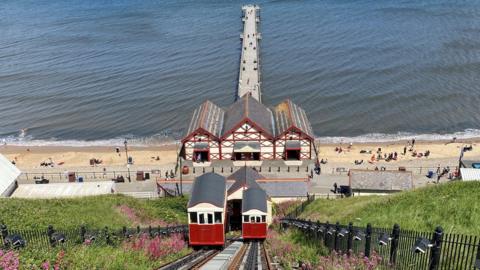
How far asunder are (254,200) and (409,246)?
16.6 m

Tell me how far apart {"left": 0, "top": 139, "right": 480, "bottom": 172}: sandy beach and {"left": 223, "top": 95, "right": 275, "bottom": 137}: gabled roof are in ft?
27.1

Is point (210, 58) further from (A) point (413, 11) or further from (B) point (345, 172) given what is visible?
(A) point (413, 11)

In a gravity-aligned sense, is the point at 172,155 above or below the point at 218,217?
above

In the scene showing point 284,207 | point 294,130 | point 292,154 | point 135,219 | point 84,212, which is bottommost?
point 284,207

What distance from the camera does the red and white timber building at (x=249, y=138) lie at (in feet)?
148

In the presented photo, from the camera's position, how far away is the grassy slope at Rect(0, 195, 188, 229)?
74.7ft

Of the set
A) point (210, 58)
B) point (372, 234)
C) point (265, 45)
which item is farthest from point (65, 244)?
point (265, 45)

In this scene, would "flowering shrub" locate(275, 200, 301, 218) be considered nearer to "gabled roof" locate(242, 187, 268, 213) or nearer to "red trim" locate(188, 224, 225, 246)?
"gabled roof" locate(242, 187, 268, 213)

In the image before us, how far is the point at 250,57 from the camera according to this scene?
80750 mm

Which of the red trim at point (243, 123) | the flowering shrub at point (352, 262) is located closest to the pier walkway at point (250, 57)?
the red trim at point (243, 123)

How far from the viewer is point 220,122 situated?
48500 millimetres

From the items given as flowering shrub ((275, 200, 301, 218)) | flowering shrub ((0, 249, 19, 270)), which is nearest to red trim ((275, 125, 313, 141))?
flowering shrub ((275, 200, 301, 218))

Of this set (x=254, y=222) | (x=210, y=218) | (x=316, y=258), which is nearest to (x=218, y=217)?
(x=210, y=218)

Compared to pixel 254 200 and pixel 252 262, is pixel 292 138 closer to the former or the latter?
pixel 254 200
